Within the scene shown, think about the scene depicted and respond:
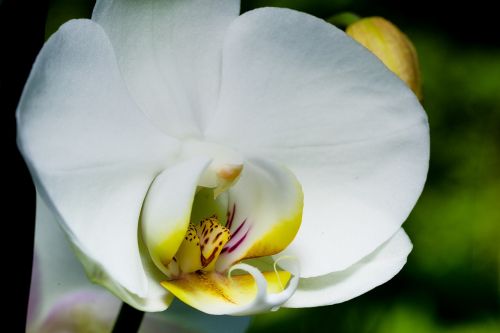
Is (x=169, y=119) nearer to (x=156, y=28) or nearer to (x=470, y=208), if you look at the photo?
(x=156, y=28)

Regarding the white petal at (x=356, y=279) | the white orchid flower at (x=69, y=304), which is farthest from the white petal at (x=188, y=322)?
the white petal at (x=356, y=279)

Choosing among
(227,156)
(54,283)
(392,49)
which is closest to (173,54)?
(227,156)

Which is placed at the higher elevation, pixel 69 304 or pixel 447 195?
pixel 69 304

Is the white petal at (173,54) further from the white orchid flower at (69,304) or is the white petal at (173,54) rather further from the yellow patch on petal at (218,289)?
the white orchid flower at (69,304)

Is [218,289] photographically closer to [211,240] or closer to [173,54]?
[211,240]

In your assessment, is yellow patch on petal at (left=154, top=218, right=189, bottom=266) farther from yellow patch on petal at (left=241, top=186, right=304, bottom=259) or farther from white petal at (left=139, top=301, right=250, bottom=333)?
white petal at (left=139, top=301, right=250, bottom=333)

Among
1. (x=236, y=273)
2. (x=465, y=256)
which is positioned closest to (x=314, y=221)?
(x=236, y=273)
